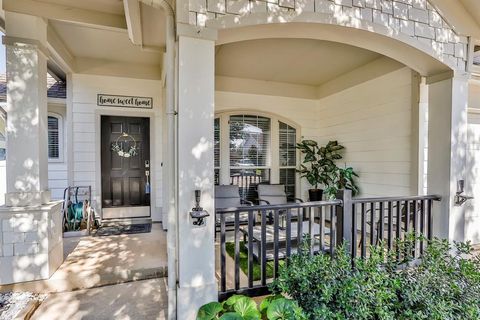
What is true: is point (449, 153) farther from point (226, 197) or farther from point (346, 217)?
point (226, 197)

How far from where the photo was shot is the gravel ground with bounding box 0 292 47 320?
89.5 inches

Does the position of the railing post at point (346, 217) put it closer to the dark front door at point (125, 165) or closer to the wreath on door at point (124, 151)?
the dark front door at point (125, 165)

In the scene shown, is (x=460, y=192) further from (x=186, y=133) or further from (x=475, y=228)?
(x=186, y=133)

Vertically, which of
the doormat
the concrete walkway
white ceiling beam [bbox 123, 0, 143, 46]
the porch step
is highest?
white ceiling beam [bbox 123, 0, 143, 46]

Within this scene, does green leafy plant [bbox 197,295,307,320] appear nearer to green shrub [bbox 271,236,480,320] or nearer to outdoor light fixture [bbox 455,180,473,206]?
green shrub [bbox 271,236,480,320]

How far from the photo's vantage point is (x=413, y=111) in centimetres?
396

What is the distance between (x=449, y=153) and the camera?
310cm

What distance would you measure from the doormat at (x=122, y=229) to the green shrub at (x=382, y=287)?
303cm

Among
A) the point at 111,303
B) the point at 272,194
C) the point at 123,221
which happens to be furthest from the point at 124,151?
the point at 111,303

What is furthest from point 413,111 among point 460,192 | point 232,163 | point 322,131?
point 232,163

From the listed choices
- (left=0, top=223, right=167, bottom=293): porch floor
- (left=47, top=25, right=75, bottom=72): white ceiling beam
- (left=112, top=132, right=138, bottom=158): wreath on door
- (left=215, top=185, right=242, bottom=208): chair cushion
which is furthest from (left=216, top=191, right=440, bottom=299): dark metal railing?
(left=47, top=25, right=75, bottom=72): white ceiling beam

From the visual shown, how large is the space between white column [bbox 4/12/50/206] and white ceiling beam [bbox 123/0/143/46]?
3.39ft

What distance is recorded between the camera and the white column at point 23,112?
283 cm

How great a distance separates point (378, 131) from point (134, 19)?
4.01m
